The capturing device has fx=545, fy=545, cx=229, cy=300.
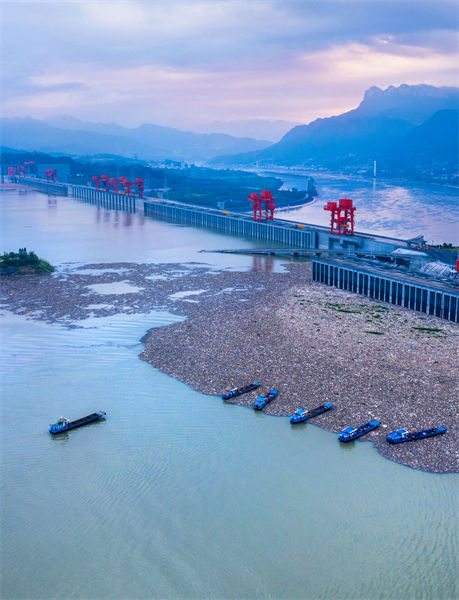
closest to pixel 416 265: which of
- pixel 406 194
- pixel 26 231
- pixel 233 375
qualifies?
pixel 233 375

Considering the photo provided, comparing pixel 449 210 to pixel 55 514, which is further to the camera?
pixel 449 210

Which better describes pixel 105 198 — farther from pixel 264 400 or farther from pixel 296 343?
pixel 264 400

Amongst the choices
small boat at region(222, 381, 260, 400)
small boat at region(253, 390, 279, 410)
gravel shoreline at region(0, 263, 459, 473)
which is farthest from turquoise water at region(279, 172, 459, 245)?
small boat at region(253, 390, 279, 410)

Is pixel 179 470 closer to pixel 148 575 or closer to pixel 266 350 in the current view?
pixel 148 575

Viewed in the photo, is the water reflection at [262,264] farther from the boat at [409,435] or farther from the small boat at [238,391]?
the boat at [409,435]

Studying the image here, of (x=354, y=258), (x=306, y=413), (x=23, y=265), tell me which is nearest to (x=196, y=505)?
(x=306, y=413)

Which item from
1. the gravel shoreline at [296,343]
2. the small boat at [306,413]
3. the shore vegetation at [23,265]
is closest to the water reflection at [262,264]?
the gravel shoreline at [296,343]
